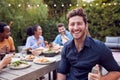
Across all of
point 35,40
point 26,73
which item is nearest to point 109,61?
point 26,73

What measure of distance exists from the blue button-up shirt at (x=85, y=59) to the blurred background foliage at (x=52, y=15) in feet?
13.2

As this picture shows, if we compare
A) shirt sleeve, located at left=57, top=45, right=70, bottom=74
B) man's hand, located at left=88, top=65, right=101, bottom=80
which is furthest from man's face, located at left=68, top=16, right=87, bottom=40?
man's hand, located at left=88, top=65, right=101, bottom=80

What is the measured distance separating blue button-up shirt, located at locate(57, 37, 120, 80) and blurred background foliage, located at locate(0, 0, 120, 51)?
403 cm

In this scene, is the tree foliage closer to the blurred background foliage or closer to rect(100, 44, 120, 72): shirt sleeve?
the blurred background foliage

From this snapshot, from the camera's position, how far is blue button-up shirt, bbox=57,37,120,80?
1805mm

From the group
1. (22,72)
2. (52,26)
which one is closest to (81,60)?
(22,72)

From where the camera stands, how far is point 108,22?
8.02 meters

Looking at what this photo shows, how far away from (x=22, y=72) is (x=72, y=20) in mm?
763

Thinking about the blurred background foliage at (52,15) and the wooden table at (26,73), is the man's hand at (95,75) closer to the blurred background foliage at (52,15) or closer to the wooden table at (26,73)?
the wooden table at (26,73)

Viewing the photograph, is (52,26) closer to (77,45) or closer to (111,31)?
(111,31)

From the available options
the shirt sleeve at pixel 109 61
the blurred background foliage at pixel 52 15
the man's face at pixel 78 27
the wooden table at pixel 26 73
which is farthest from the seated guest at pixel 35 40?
the shirt sleeve at pixel 109 61

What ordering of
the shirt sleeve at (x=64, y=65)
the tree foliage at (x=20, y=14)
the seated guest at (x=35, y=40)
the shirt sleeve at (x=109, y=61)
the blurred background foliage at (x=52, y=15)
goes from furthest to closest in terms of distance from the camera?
the blurred background foliage at (x=52, y=15), the tree foliage at (x=20, y=14), the seated guest at (x=35, y=40), the shirt sleeve at (x=64, y=65), the shirt sleeve at (x=109, y=61)

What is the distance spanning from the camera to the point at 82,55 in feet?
6.20

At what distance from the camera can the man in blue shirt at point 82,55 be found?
5.92 feet
